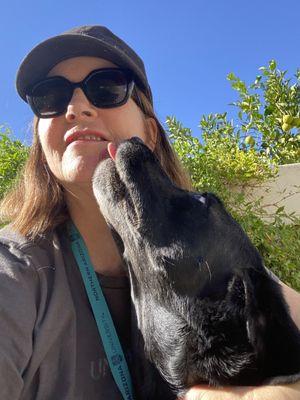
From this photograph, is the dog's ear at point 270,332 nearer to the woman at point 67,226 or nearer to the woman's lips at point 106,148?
the woman at point 67,226

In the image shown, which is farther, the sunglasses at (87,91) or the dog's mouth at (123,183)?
the sunglasses at (87,91)

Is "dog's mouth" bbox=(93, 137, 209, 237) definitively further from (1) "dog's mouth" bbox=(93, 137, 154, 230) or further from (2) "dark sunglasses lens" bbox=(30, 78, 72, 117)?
(2) "dark sunglasses lens" bbox=(30, 78, 72, 117)

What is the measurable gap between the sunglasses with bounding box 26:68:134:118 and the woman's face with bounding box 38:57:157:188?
2cm

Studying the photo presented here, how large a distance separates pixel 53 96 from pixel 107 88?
0.24 meters

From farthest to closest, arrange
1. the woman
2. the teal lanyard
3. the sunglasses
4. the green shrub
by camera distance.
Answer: the green shrub → the sunglasses → the teal lanyard → the woman

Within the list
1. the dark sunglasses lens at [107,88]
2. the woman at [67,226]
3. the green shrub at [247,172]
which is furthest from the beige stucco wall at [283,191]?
the dark sunglasses lens at [107,88]

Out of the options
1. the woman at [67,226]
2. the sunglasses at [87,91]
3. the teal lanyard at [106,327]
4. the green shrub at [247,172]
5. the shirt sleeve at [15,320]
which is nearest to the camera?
the shirt sleeve at [15,320]

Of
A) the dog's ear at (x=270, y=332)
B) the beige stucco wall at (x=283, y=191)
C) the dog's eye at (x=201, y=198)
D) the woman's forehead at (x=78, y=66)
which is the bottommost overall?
the dog's ear at (x=270, y=332)

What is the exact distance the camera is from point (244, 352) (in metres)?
1.55

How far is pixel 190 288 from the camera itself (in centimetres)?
166

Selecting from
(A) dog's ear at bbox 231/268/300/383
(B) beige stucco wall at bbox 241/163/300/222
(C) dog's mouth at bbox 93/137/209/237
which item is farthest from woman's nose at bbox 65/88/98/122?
(B) beige stucco wall at bbox 241/163/300/222

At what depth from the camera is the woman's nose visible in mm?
1922

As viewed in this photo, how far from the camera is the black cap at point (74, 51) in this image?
6.28ft

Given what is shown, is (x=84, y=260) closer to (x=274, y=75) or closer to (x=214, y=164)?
(x=214, y=164)
